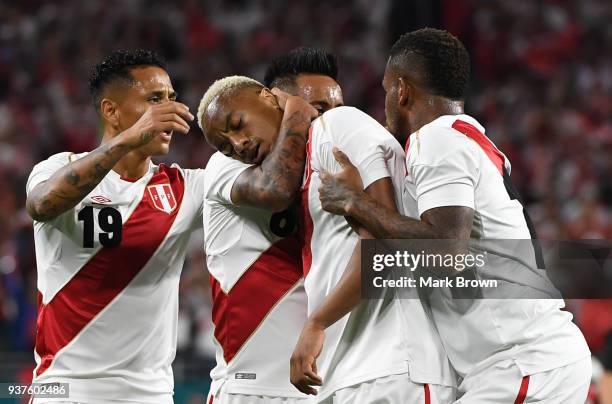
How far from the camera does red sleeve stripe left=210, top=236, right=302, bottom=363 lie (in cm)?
423

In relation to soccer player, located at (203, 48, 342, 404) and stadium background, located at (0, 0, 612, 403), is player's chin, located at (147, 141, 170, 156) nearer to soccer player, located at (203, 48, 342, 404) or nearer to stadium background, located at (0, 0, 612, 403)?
soccer player, located at (203, 48, 342, 404)

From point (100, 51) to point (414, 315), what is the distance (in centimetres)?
1004

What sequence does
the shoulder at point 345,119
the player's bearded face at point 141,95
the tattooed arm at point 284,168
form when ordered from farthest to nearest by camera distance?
the player's bearded face at point 141,95
the tattooed arm at point 284,168
the shoulder at point 345,119

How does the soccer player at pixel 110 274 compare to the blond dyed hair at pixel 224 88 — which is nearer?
the blond dyed hair at pixel 224 88

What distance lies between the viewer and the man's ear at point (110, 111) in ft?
16.1

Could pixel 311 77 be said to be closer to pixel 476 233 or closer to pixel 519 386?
pixel 476 233

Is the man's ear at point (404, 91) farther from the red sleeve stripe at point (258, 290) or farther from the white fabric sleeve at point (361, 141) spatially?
the red sleeve stripe at point (258, 290)

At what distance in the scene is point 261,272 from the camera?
14.0ft

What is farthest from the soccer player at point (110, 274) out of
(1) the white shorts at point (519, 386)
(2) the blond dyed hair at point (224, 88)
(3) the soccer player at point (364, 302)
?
(1) the white shorts at point (519, 386)

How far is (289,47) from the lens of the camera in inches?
507

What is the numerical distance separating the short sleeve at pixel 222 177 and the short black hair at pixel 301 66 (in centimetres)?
54

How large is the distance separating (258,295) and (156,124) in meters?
0.83

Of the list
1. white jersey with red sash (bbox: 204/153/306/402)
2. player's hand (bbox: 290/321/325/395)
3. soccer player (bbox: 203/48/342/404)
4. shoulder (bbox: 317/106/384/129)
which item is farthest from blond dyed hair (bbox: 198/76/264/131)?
player's hand (bbox: 290/321/325/395)

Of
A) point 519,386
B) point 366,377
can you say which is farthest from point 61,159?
point 519,386
